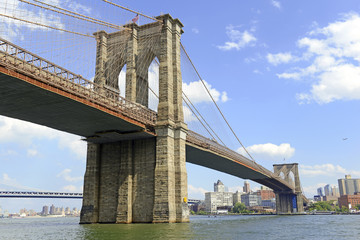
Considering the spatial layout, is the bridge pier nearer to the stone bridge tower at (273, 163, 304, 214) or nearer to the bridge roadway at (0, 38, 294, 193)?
the bridge roadway at (0, 38, 294, 193)

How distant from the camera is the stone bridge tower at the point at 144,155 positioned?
45.1 meters

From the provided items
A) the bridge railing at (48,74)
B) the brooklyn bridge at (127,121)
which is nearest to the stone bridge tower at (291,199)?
the brooklyn bridge at (127,121)

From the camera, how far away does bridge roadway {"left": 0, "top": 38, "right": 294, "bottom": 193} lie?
97.9ft

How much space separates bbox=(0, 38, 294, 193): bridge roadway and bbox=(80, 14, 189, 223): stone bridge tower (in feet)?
6.76

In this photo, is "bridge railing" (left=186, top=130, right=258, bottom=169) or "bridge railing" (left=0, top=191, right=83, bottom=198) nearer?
"bridge railing" (left=186, top=130, right=258, bottom=169)

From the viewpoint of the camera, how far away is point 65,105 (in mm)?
36500

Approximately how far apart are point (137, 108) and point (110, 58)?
1128 centimetres

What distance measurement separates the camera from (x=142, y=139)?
48.1 meters

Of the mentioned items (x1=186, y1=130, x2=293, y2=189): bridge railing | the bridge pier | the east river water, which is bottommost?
the east river water

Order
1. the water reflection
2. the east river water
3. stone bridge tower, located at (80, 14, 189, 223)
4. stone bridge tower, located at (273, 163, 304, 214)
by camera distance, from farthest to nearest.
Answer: stone bridge tower, located at (273, 163, 304, 214)
stone bridge tower, located at (80, 14, 189, 223)
the east river water
the water reflection

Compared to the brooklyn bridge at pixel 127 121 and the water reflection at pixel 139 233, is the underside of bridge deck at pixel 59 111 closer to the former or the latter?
the brooklyn bridge at pixel 127 121

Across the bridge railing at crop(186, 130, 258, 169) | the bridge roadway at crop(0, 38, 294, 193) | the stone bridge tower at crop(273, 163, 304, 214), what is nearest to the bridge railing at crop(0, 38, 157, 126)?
the bridge roadway at crop(0, 38, 294, 193)

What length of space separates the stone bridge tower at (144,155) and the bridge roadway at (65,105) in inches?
81.1

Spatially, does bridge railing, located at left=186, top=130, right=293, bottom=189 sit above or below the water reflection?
above
